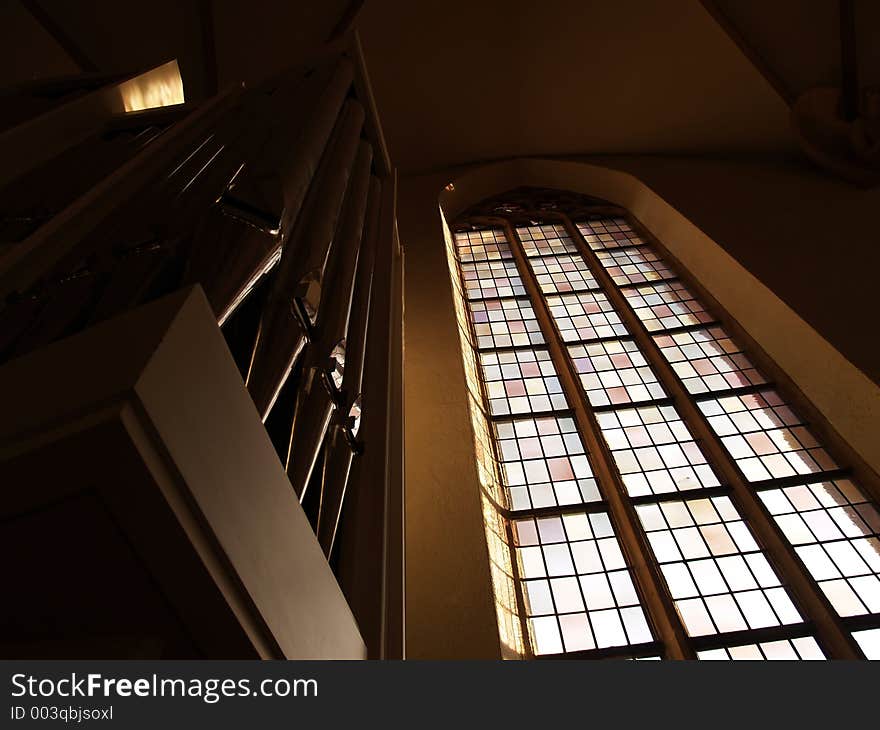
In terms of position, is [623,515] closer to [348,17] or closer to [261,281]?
[261,281]

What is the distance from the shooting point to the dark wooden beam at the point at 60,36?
7312mm

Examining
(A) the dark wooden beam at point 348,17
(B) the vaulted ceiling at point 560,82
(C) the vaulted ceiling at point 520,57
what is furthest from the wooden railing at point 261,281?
(B) the vaulted ceiling at point 560,82

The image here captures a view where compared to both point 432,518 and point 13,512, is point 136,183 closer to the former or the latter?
point 13,512

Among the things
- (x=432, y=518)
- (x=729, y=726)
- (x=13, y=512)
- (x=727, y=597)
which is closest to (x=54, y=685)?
(x=13, y=512)

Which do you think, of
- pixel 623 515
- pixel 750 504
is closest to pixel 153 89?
pixel 623 515

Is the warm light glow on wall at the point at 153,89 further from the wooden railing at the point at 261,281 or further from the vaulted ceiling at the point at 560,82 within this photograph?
the vaulted ceiling at the point at 560,82

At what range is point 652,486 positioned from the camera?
4.19 metres

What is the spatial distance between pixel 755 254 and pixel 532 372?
2.17 meters

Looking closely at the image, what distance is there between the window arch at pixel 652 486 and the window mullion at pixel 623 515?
0.01 metres

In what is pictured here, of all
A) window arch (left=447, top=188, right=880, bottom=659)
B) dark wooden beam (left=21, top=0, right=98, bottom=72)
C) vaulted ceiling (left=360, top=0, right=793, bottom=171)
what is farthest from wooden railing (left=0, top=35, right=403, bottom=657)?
dark wooden beam (left=21, top=0, right=98, bottom=72)

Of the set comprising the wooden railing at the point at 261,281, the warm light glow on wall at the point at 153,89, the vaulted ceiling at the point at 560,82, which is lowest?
the wooden railing at the point at 261,281

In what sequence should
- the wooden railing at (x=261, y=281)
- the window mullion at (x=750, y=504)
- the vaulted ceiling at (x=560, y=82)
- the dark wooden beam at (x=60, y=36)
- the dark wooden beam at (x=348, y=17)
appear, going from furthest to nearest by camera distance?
the vaulted ceiling at (x=560, y=82) → the dark wooden beam at (x=348, y=17) → the dark wooden beam at (x=60, y=36) → the window mullion at (x=750, y=504) → the wooden railing at (x=261, y=281)

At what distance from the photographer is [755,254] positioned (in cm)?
593

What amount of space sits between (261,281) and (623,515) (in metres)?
2.69
